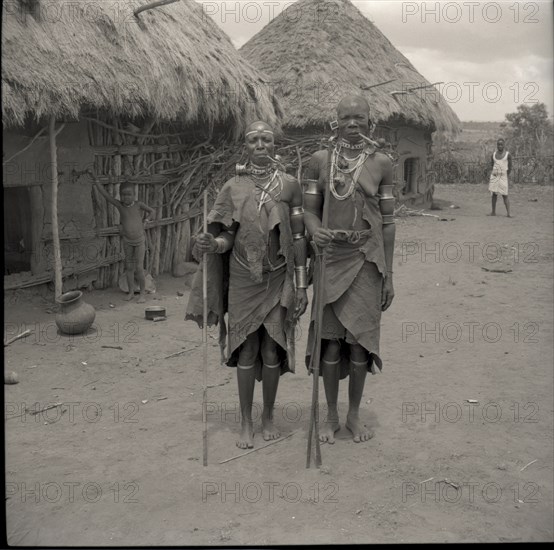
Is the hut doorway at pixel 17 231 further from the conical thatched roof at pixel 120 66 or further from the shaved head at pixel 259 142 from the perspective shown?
the shaved head at pixel 259 142

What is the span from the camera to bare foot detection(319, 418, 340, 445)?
3.97 metres

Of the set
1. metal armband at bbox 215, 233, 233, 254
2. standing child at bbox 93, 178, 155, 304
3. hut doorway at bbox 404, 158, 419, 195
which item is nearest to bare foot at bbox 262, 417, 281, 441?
metal armband at bbox 215, 233, 233, 254

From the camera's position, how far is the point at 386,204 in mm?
3826

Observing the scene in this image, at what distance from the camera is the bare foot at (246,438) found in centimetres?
388

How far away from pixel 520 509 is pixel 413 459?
2.15ft

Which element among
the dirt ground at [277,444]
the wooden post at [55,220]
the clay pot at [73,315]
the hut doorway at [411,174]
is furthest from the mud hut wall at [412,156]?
the clay pot at [73,315]

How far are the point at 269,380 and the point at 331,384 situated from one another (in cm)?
36

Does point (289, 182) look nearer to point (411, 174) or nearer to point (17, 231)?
point (17, 231)

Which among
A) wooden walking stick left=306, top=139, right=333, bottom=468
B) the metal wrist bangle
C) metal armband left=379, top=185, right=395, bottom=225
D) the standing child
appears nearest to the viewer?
wooden walking stick left=306, top=139, right=333, bottom=468

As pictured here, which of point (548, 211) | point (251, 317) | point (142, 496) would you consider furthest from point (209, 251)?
point (548, 211)

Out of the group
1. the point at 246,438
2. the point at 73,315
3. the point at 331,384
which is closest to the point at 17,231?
the point at 73,315

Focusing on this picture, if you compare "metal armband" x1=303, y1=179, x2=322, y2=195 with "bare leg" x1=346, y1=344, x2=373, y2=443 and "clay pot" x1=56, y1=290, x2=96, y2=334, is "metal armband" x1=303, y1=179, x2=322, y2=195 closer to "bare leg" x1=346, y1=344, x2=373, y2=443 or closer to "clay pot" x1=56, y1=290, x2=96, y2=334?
"bare leg" x1=346, y1=344, x2=373, y2=443

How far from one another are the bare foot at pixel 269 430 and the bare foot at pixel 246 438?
0.32 ft

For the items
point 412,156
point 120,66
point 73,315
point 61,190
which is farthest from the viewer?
point 412,156
